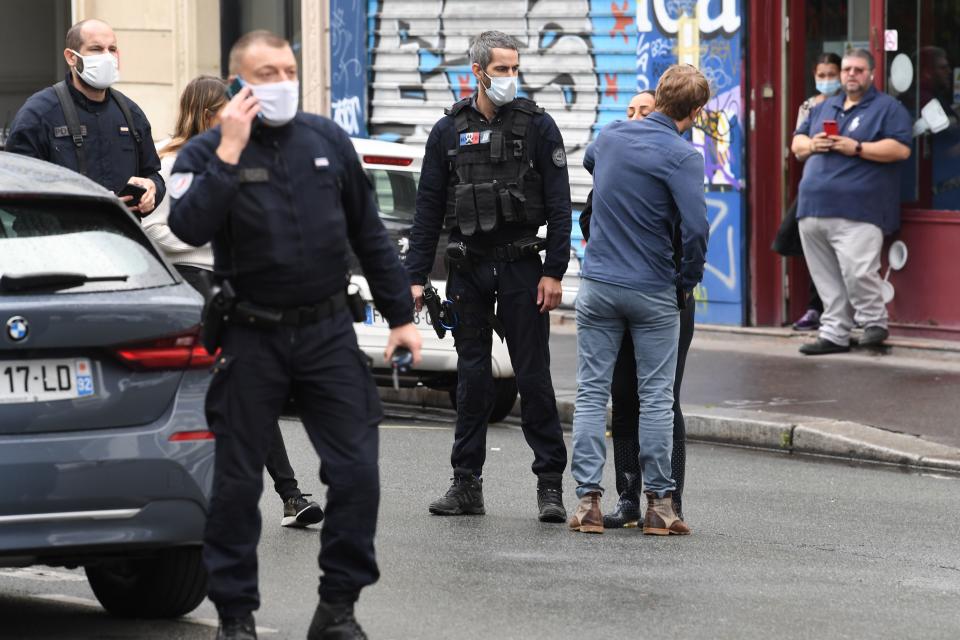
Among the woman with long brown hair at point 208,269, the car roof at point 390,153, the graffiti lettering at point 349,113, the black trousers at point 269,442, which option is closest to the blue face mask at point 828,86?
the car roof at point 390,153

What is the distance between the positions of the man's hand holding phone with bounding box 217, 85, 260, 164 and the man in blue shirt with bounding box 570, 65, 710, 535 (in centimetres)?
245

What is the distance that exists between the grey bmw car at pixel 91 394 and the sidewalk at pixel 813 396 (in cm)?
484

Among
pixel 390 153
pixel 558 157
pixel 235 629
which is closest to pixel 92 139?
pixel 558 157

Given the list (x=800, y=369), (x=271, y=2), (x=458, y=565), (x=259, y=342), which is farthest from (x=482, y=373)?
(x=271, y=2)

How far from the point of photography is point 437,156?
8.00 meters

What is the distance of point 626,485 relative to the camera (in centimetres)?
790

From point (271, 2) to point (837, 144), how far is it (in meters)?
7.80

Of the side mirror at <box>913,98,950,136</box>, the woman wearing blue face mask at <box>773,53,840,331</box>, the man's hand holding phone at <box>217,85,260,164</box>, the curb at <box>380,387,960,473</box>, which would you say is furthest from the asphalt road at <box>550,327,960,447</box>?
the man's hand holding phone at <box>217,85,260,164</box>

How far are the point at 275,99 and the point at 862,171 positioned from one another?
7.97 m

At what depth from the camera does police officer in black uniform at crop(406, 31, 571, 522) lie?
782 cm

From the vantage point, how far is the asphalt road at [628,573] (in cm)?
606

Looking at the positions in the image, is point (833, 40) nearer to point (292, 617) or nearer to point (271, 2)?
point (271, 2)

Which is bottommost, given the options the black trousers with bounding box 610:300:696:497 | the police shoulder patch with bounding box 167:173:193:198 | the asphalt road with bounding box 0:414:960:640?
the asphalt road with bounding box 0:414:960:640

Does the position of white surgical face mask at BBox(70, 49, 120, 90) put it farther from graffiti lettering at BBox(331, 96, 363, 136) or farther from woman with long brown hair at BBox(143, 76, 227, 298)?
graffiti lettering at BBox(331, 96, 363, 136)
